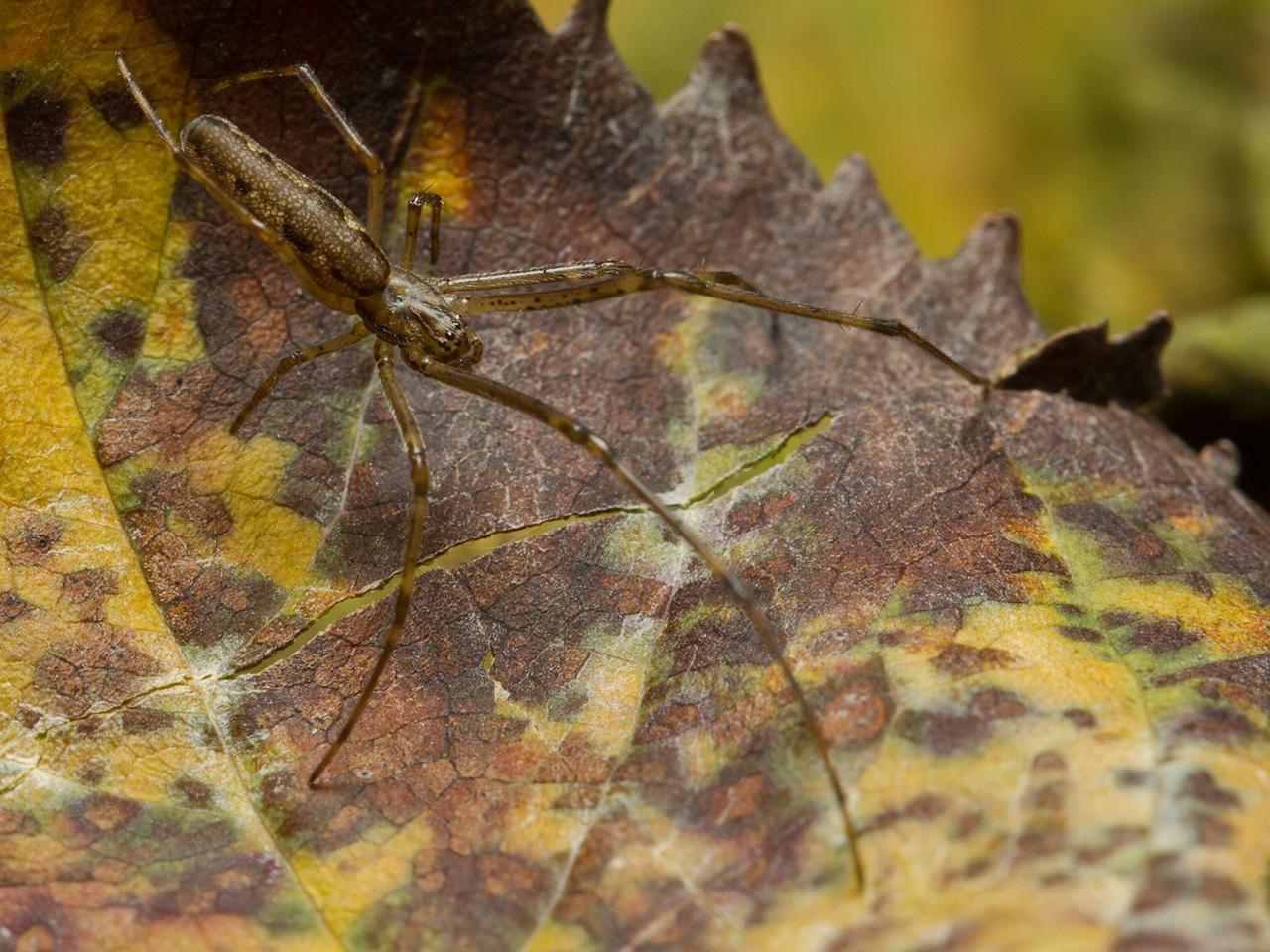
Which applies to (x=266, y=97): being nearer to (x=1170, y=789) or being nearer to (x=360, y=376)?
(x=360, y=376)

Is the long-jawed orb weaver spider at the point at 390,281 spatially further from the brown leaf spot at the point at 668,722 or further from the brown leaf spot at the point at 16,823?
the brown leaf spot at the point at 16,823

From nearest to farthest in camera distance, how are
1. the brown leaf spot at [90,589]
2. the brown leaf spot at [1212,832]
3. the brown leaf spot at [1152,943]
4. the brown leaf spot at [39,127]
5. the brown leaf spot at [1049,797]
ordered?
the brown leaf spot at [1152,943] < the brown leaf spot at [1212,832] < the brown leaf spot at [1049,797] < the brown leaf spot at [90,589] < the brown leaf spot at [39,127]

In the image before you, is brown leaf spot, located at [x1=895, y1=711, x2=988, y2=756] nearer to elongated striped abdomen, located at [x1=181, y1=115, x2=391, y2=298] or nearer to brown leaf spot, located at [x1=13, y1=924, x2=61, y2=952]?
brown leaf spot, located at [x1=13, y1=924, x2=61, y2=952]

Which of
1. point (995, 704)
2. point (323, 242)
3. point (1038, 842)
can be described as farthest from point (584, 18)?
point (1038, 842)

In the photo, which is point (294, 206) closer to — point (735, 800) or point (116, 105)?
point (116, 105)

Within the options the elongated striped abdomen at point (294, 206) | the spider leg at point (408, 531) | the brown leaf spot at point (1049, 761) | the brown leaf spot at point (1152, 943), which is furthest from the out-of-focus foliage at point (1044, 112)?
the brown leaf spot at point (1152, 943)

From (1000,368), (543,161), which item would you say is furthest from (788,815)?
(543,161)
